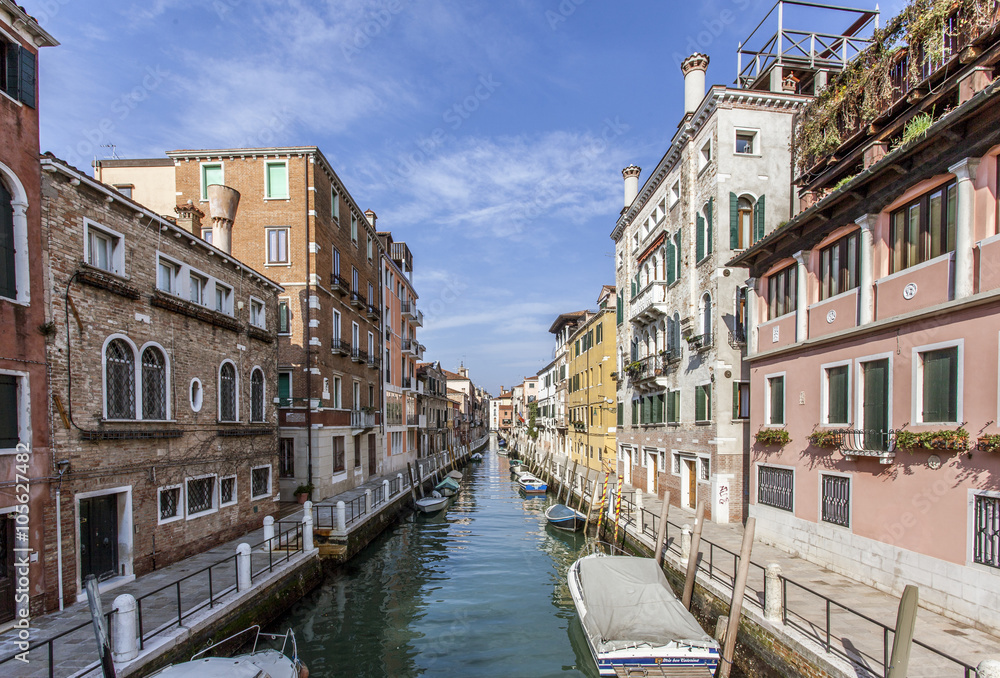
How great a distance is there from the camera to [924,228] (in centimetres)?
1020

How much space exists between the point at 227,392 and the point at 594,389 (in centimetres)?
2465

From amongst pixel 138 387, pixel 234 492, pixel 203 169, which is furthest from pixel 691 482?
pixel 203 169

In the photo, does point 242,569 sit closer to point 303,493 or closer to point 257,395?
point 257,395

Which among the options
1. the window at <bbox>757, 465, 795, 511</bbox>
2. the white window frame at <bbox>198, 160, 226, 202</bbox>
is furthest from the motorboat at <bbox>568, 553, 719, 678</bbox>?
the white window frame at <bbox>198, 160, 226, 202</bbox>

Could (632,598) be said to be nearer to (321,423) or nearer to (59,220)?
(59,220)

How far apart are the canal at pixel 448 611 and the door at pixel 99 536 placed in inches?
141

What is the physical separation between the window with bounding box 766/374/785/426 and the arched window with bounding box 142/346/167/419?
14.7 m

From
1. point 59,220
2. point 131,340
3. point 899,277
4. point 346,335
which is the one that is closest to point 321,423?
point 346,335

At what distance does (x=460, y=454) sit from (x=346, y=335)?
33.4 meters

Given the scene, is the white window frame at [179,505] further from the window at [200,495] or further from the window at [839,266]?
the window at [839,266]

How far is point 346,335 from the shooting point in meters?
28.5

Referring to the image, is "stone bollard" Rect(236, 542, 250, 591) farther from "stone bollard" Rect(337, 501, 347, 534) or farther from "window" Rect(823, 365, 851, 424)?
"window" Rect(823, 365, 851, 424)

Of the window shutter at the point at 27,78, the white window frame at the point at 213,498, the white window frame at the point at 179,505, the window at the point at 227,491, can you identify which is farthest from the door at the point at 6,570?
the window shutter at the point at 27,78

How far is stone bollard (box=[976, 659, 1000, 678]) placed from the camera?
17.5 ft
